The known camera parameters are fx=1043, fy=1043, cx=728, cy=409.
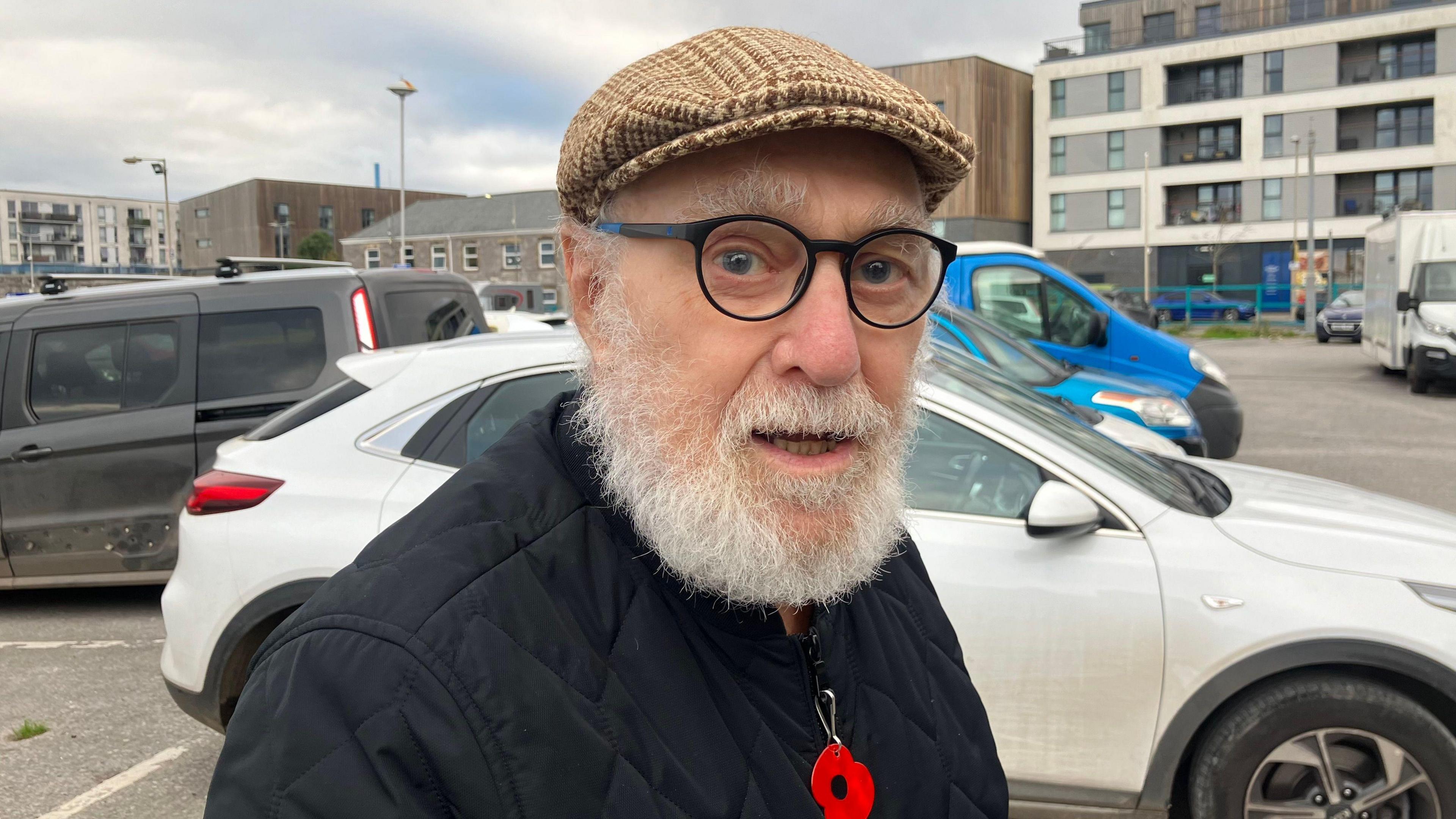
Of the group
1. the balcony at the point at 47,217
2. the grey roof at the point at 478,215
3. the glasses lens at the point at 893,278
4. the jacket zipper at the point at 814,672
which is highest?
the balcony at the point at 47,217

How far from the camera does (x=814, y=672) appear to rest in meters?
1.38

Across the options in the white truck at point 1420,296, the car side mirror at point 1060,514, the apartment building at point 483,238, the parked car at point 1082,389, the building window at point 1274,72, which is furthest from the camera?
the apartment building at point 483,238

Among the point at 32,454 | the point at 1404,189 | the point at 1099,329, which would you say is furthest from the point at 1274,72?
the point at 32,454

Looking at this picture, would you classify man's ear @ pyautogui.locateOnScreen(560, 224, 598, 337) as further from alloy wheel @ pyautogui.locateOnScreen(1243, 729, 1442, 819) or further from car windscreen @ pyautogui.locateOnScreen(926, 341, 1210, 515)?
alloy wheel @ pyautogui.locateOnScreen(1243, 729, 1442, 819)

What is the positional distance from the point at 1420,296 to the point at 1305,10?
4257 cm

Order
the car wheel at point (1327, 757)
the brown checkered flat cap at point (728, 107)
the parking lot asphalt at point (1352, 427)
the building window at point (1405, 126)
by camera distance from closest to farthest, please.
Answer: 1. the brown checkered flat cap at point (728, 107)
2. the car wheel at point (1327, 757)
3. the parking lot asphalt at point (1352, 427)
4. the building window at point (1405, 126)

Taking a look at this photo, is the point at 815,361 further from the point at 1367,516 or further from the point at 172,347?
the point at 172,347

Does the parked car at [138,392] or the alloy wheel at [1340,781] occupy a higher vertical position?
the parked car at [138,392]

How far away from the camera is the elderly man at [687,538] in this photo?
105cm

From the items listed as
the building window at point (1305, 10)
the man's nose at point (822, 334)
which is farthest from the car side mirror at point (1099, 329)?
the building window at point (1305, 10)

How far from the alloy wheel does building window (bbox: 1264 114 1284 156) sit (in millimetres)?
55685

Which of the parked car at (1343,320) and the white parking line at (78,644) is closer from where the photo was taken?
the white parking line at (78,644)

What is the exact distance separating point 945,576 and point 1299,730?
116 centimetres

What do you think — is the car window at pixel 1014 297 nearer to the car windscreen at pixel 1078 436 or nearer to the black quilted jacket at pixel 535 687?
the car windscreen at pixel 1078 436
